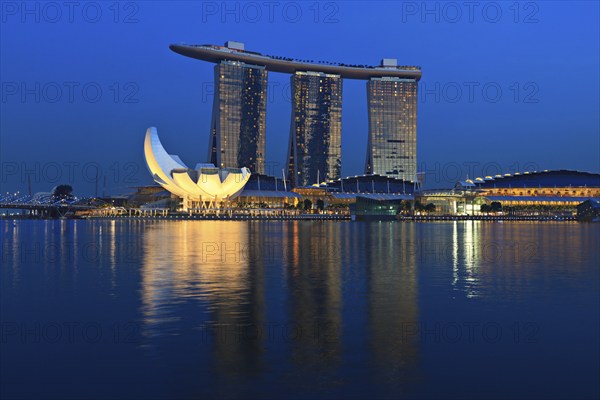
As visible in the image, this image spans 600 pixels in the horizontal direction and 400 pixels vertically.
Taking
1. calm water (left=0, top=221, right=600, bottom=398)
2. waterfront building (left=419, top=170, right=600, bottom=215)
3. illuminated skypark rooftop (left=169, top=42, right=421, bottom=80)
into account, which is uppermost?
illuminated skypark rooftop (left=169, top=42, right=421, bottom=80)

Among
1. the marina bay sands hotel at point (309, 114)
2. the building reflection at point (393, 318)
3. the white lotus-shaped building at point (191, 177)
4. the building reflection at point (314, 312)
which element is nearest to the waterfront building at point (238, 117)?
the marina bay sands hotel at point (309, 114)

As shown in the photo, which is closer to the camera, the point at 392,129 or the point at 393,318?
the point at 393,318

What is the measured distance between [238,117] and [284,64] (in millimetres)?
22462

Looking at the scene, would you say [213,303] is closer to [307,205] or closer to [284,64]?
[307,205]

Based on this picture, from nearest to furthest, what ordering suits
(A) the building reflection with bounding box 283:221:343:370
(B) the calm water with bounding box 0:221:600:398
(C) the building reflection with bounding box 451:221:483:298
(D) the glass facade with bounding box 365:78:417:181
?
(B) the calm water with bounding box 0:221:600:398 → (A) the building reflection with bounding box 283:221:343:370 → (C) the building reflection with bounding box 451:221:483:298 → (D) the glass facade with bounding box 365:78:417:181

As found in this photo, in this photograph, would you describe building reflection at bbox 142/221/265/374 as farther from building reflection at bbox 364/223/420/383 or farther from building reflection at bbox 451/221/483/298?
building reflection at bbox 451/221/483/298

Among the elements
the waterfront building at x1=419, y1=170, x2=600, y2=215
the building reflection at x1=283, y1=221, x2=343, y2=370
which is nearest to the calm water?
the building reflection at x1=283, y1=221, x2=343, y2=370

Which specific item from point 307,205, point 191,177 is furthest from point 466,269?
point 307,205

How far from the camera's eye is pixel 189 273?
2412cm

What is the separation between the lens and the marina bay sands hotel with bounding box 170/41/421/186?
167875 mm

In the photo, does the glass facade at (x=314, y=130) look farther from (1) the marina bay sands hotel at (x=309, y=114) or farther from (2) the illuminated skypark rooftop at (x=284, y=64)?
(2) the illuminated skypark rooftop at (x=284, y=64)

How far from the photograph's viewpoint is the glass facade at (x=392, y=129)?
18438 cm

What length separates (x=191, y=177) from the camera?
410 feet

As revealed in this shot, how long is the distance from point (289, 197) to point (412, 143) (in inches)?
1853
